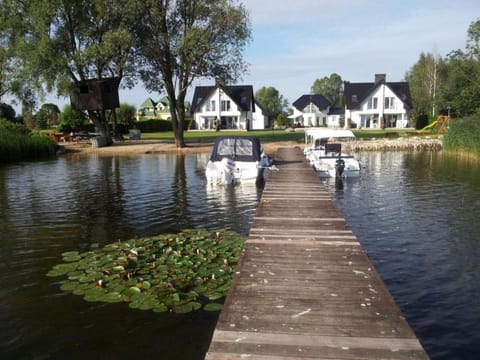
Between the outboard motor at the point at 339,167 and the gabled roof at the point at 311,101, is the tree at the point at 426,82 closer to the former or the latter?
the gabled roof at the point at 311,101

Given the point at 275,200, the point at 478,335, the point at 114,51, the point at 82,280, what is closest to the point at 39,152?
the point at 114,51

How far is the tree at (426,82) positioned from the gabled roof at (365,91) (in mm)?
3554

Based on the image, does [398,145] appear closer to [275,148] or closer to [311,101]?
[275,148]

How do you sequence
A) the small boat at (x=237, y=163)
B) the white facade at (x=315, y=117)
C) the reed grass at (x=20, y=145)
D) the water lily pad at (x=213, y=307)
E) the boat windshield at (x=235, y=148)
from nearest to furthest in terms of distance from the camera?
1. the water lily pad at (x=213, y=307)
2. the small boat at (x=237, y=163)
3. the boat windshield at (x=235, y=148)
4. the reed grass at (x=20, y=145)
5. the white facade at (x=315, y=117)

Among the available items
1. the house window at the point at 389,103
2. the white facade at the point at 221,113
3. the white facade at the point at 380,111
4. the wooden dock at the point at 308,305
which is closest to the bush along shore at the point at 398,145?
the wooden dock at the point at 308,305

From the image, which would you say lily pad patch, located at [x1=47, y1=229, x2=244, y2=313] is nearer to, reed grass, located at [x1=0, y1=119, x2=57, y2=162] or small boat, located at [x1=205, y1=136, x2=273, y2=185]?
small boat, located at [x1=205, y1=136, x2=273, y2=185]

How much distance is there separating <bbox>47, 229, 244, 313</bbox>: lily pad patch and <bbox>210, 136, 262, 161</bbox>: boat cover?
9796mm

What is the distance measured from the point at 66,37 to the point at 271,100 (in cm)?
9524

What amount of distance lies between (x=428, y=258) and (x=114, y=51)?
33814 mm

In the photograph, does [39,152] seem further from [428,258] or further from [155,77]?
[428,258]

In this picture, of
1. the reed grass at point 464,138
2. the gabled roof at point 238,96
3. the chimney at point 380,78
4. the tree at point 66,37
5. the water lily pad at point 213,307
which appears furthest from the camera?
the chimney at point 380,78

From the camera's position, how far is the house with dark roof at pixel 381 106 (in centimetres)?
7869

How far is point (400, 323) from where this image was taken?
520cm

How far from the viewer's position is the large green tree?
128 meters
